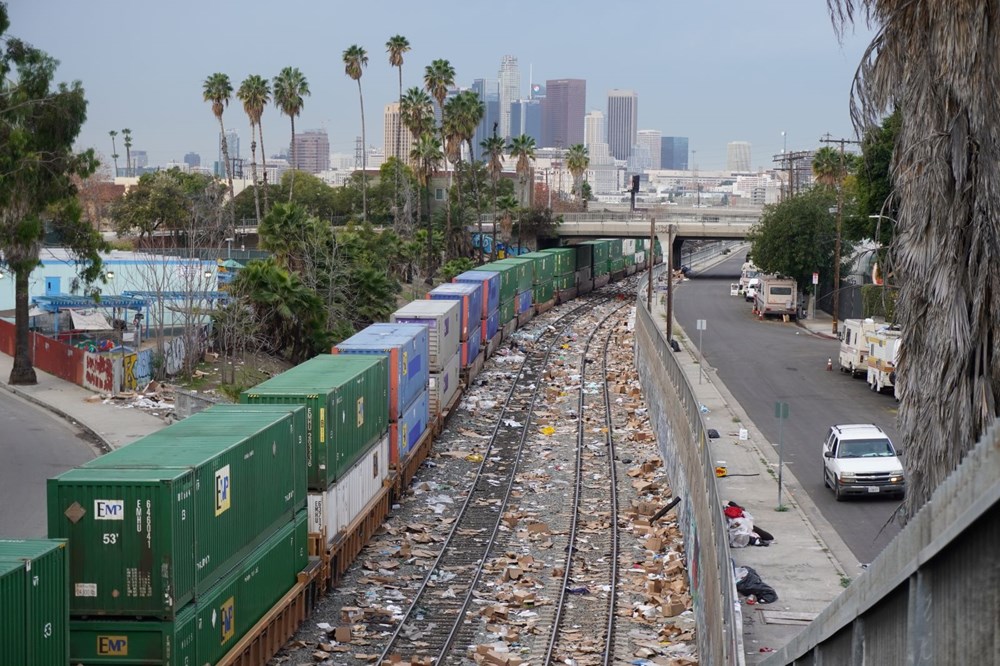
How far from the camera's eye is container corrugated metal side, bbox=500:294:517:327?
2196 inches

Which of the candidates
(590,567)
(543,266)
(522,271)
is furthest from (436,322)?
(543,266)

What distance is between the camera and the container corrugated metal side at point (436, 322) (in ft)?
113

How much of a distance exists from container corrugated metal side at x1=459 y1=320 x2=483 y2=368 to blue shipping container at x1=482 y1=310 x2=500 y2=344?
2.61 feet

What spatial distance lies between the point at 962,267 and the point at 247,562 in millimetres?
10587

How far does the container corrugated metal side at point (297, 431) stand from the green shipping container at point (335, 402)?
2.10ft

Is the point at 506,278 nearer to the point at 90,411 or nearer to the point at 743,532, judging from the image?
the point at 90,411

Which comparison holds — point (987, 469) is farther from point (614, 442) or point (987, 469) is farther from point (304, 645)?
point (614, 442)

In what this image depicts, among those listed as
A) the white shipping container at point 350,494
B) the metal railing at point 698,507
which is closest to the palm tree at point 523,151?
the metal railing at point 698,507

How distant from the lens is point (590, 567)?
23.4 metres

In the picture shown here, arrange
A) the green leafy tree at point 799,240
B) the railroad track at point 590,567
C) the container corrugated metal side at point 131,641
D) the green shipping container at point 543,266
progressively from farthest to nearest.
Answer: the green shipping container at point 543,266 → the green leafy tree at point 799,240 → the railroad track at point 590,567 → the container corrugated metal side at point 131,641

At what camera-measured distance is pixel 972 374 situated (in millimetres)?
8695

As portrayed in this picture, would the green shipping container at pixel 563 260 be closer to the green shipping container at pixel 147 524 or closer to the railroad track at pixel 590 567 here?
the railroad track at pixel 590 567

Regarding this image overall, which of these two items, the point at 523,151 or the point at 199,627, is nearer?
the point at 199,627

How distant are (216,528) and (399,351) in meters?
12.6
